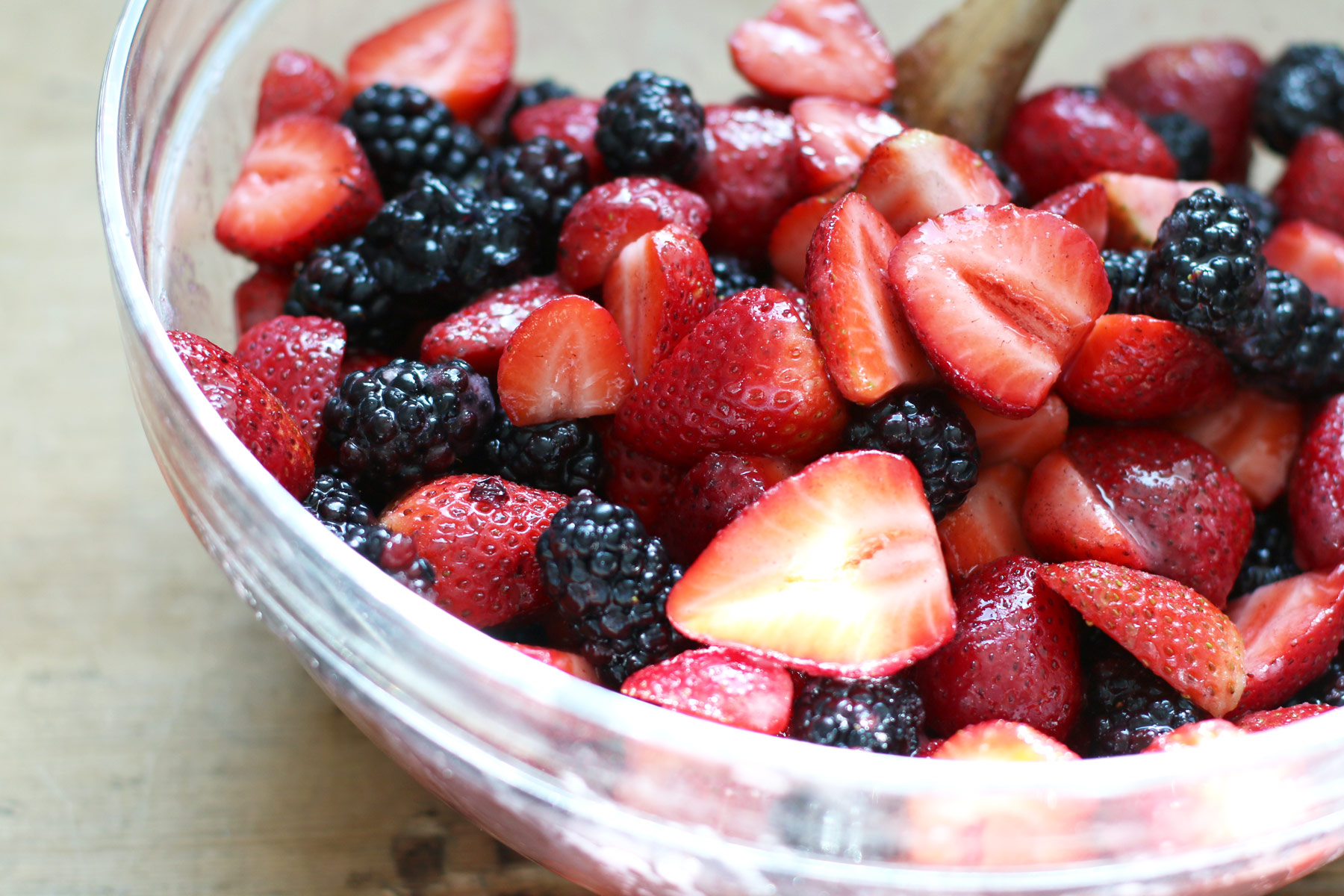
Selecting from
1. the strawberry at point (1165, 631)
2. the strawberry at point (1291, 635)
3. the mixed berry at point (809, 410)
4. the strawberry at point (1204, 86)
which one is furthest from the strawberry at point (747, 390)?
the strawberry at point (1204, 86)

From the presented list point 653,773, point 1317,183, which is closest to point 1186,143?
point 1317,183

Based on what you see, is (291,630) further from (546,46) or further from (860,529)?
(546,46)

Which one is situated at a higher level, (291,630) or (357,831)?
(291,630)

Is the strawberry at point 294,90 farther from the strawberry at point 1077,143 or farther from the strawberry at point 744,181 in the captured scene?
the strawberry at point 1077,143

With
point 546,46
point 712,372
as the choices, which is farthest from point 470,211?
point 546,46

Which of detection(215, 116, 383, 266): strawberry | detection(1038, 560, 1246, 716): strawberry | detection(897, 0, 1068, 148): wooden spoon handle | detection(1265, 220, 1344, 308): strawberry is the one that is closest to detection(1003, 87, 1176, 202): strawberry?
detection(897, 0, 1068, 148): wooden spoon handle

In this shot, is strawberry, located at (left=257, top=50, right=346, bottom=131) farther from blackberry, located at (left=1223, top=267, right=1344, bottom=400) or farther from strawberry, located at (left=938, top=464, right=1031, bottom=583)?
blackberry, located at (left=1223, top=267, right=1344, bottom=400)
